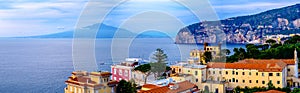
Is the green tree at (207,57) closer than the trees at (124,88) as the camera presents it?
No

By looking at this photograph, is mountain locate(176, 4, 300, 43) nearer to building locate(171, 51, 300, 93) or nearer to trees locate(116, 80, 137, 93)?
building locate(171, 51, 300, 93)

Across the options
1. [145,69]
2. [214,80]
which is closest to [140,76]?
[145,69]

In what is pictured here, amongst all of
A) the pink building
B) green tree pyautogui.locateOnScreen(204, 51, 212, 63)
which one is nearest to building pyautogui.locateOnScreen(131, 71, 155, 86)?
the pink building

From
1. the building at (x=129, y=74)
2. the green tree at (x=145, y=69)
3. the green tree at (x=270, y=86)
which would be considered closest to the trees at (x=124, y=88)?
the building at (x=129, y=74)

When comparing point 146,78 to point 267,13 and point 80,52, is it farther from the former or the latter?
point 267,13

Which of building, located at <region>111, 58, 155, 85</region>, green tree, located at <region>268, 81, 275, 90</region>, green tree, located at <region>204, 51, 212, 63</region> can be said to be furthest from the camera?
green tree, located at <region>204, 51, 212, 63</region>

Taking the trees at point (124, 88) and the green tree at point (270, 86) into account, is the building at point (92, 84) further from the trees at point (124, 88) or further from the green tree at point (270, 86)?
the green tree at point (270, 86)

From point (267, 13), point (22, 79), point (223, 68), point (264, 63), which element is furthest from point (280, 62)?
point (267, 13)
